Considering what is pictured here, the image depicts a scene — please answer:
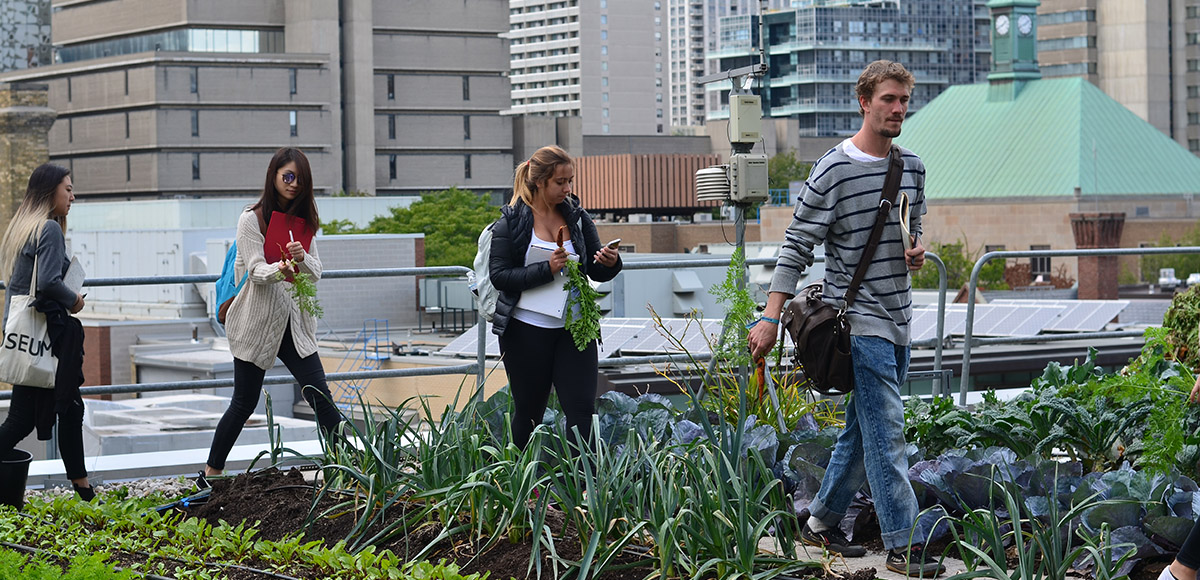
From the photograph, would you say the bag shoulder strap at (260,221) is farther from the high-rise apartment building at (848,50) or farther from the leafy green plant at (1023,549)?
the high-rise apartment building at (848,50)

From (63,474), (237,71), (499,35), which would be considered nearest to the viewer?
(63,474)

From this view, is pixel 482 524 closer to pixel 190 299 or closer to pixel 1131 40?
pixel 190 299

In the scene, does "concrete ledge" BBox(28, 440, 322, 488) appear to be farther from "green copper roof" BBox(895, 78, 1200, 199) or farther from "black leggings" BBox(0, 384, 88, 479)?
"green copper roof" BBox(895, 78, 1200, 199)

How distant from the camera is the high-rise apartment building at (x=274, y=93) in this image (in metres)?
110

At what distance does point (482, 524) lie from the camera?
19.9 feet

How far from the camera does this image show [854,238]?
237 inches

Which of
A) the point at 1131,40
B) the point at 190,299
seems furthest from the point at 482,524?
the point at 1131,40

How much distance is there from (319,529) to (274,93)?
10881 cm

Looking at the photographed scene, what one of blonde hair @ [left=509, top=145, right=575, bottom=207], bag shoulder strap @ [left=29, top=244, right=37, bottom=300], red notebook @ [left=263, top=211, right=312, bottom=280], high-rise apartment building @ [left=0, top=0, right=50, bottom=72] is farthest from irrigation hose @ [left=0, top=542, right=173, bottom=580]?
high-rise apartment building @ [left=0, top=0, right=50, bottom=72]

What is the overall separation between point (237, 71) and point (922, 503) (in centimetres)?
10774

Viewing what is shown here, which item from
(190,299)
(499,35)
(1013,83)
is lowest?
(190,299)

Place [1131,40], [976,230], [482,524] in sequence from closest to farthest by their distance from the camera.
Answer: [482,524]
[976,230]
[1131,40]

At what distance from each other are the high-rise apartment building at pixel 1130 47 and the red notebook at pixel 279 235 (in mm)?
153559

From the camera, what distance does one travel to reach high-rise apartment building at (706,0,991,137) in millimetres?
180125
